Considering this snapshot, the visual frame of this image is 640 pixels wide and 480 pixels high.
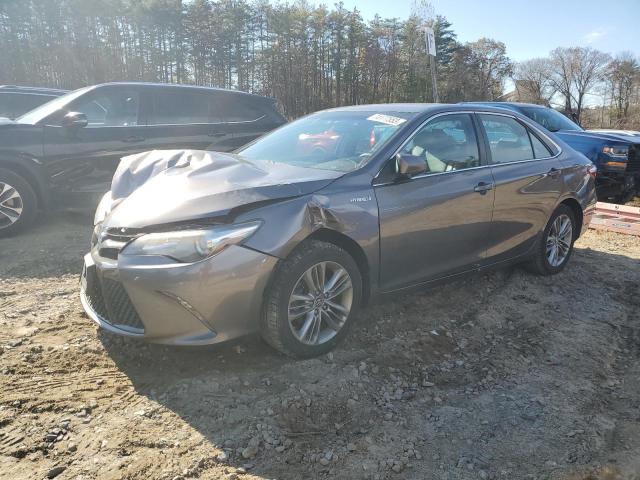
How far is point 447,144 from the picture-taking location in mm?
3834

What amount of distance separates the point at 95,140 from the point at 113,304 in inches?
146

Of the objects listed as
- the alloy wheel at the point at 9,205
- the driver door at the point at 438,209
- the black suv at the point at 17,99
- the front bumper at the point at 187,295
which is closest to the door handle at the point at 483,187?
the driver door at the point at 438,209

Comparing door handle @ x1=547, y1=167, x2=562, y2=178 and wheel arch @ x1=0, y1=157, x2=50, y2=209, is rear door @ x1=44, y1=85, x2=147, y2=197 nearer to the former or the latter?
wheel arch @ x1=0, y1=157, x2=50, y2=209

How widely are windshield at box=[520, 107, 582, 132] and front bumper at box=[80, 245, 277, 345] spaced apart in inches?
301

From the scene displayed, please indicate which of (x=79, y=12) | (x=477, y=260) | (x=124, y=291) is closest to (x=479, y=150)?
(x=477, y=260)

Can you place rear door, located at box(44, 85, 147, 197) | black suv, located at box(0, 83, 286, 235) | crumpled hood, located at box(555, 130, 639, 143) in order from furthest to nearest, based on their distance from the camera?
crumpled hood, located at box(555, 130, 639, 143), rear door, located at box(44, 85, 147, 197), black suv, located at box(0, 83, 286, 235)

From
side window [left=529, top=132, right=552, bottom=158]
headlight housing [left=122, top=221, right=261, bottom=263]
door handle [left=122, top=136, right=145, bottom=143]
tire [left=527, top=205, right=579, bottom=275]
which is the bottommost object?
tire [left=527, top=205, right=579, bottom=275]

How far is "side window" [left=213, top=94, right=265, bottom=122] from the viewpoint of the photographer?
6.84 meters

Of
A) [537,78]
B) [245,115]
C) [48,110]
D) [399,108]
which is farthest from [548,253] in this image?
[537,78]

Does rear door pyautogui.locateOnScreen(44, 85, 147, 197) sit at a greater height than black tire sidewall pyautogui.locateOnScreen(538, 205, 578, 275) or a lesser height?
greater

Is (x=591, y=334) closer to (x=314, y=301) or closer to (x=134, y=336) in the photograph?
(x=314, y=301)

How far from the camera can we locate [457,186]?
374cm

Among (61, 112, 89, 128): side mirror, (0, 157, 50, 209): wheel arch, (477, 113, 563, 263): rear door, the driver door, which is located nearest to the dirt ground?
the driver door

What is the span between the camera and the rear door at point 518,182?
4.13 meters
